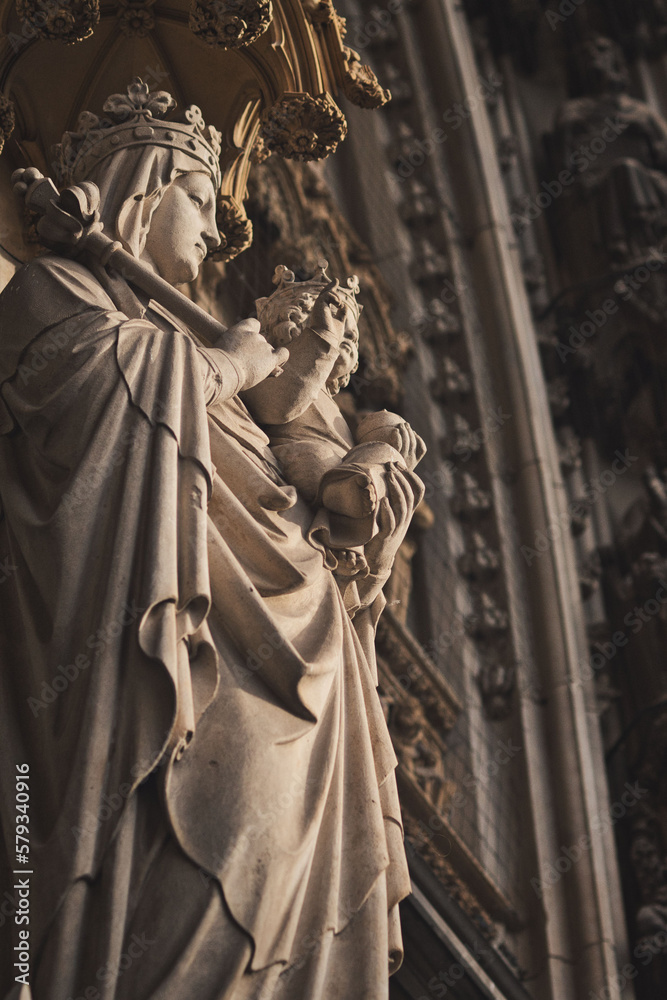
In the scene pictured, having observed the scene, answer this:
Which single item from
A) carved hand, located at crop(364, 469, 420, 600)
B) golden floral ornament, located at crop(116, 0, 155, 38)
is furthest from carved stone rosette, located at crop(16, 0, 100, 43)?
carved hand, located at crop(364, 469, 420, 600)

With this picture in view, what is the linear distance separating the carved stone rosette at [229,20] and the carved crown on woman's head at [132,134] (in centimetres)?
28

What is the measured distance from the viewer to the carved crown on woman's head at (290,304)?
3144 mm

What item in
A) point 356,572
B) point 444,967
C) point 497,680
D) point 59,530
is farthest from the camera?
point 497,680

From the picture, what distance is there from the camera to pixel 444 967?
3809mm

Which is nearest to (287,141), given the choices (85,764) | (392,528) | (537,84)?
(392,528)

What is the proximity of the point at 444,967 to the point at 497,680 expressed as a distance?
244 cm

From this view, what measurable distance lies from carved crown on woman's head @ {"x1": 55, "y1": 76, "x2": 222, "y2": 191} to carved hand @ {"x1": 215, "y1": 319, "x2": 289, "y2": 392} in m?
0.52

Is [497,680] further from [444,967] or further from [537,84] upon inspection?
[537,84]

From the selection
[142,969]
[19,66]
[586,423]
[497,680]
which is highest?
[19,66]

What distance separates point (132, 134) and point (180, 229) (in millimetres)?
247

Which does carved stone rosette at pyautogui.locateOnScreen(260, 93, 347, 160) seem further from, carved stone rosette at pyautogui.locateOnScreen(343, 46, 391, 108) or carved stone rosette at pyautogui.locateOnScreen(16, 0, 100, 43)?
carved stone rosette at pyautogui.locateOnScreen(16, 0, 100, 43)

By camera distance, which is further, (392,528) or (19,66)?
(19,66)

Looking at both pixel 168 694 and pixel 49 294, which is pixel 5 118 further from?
pixel 168 694

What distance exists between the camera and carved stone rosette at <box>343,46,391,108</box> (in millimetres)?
3807
